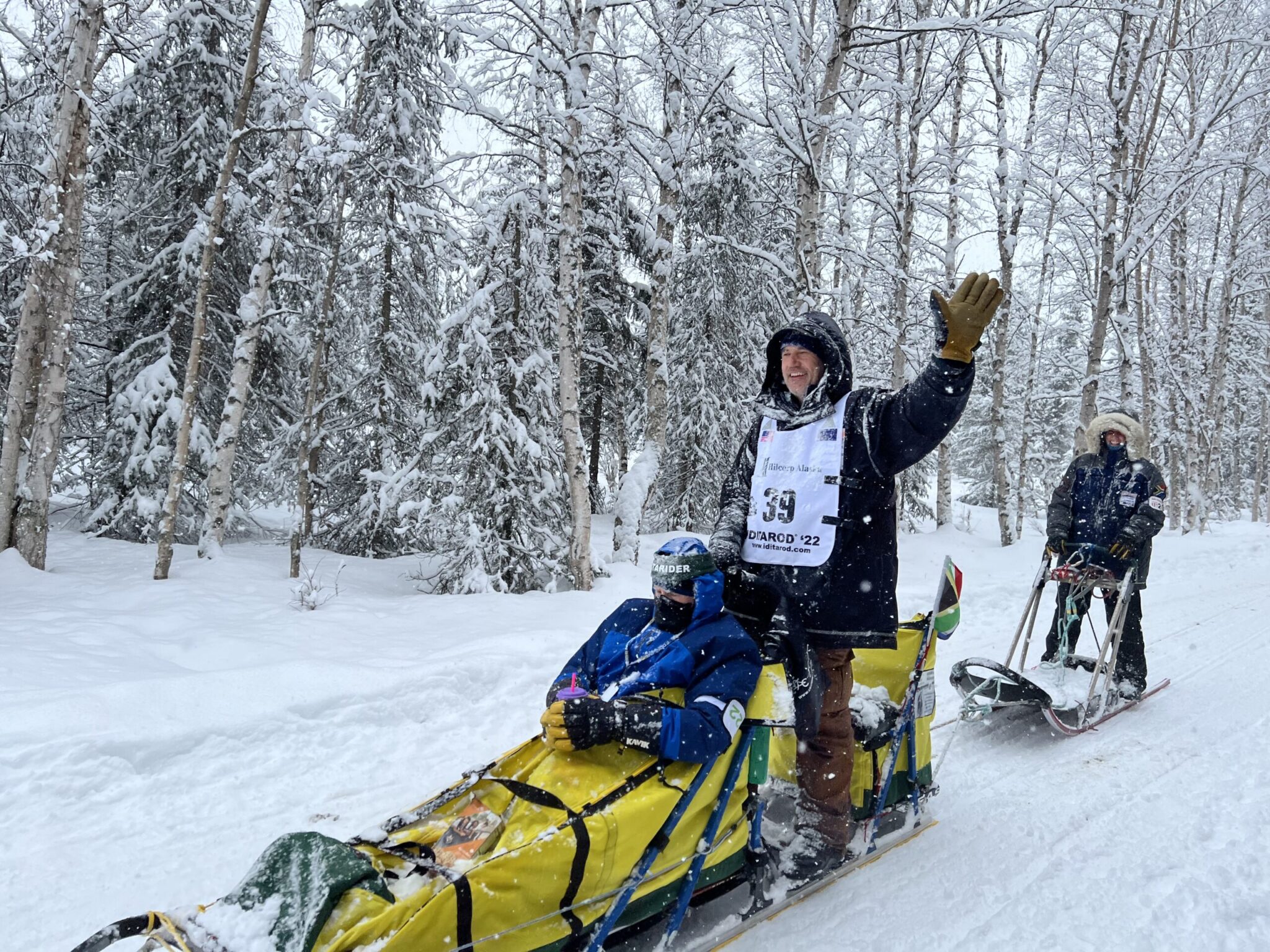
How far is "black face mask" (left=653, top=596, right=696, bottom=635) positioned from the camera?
302cm

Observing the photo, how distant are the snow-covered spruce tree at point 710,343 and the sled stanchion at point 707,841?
38.1 ft

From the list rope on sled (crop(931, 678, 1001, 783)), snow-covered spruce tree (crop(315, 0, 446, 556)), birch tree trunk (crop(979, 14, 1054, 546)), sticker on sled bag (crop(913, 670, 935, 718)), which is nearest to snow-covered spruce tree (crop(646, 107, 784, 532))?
birch tree trunk (crop(979, 14, 1054, 546))

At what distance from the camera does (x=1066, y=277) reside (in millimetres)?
22594

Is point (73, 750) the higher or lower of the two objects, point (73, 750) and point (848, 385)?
the lower

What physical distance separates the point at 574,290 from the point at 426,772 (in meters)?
6.02

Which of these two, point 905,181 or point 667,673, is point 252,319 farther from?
point 905,181

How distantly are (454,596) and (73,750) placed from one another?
4825 mm

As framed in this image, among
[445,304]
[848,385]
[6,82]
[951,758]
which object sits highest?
[6,82]

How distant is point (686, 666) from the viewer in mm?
2908

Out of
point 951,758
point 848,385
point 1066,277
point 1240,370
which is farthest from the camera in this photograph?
point 1240,370

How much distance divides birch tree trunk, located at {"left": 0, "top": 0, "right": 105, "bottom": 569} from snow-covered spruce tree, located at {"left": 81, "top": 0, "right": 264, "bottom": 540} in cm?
277

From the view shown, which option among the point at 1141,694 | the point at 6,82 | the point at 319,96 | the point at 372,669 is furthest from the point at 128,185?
the point at 1141,694

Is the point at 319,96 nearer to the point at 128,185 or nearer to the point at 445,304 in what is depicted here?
the point at 445,304

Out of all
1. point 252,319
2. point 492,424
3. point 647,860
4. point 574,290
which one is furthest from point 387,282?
point 647,860
